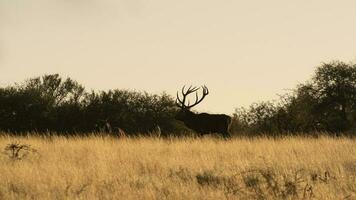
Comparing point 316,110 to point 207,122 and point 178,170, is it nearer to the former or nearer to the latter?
point 207,122

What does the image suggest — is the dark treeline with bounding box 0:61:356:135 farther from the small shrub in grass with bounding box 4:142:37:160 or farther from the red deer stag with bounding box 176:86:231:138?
the small shrub in grass with bounding box 4:142:37:160

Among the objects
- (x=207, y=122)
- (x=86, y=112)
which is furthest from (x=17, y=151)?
(x=86, y=112)

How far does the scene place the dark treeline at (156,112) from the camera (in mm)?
31406

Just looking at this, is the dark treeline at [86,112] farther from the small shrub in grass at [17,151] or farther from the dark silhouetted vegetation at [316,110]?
the small shrub in grass at [17,151]

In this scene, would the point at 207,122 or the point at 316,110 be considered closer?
the point at 207,122

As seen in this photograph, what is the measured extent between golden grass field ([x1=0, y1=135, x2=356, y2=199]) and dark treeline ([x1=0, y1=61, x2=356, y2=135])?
1446cm

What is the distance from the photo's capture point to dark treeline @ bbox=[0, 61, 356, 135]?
1236 inches

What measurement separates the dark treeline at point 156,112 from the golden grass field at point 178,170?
47.5 ft

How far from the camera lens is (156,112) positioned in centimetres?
3384

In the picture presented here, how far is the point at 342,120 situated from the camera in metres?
33.0

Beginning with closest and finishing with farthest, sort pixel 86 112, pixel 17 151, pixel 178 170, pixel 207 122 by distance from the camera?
1. pixel 178 170
2. pixel 17 151
3. pixel 207 122
4. pixel 86 112

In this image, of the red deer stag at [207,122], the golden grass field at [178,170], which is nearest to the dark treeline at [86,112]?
the red deer stag at [207,122]

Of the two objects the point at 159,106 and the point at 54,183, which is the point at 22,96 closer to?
the point at 159,106

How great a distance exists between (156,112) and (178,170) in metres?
22.2
